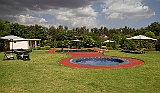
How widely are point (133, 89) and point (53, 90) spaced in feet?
10.6

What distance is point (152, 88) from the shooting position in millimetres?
7125

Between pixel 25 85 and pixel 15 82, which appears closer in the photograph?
pixel 25 85

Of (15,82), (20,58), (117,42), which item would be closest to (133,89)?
(15,82)

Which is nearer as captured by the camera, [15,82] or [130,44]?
[15,82]

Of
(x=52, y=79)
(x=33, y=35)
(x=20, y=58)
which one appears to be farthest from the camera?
(x=33, y=35)

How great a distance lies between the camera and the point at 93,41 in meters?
36.6

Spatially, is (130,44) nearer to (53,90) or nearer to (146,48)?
(146,48)

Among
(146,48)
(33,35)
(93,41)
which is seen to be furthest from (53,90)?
(33,35)

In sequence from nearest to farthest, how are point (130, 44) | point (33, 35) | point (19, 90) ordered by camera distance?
point (19, 90) → point (130, 44) → point (33, 35)

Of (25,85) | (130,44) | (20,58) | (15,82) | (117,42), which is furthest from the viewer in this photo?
(117,42)

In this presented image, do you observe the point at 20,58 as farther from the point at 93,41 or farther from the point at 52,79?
the point at 93,41

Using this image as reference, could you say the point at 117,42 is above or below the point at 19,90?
above

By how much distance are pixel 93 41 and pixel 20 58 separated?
21141mm

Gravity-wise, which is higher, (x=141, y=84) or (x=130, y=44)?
(x=130, y=44)
